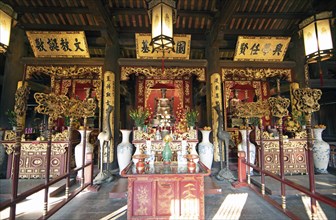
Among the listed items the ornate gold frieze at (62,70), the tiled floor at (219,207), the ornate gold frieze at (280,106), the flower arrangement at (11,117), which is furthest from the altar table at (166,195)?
the ornate gold frieze at (62,70)

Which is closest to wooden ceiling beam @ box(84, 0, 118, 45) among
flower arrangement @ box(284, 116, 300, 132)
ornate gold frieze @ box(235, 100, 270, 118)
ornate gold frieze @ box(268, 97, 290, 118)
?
ornate gold frieze @ box(235, 100, 270, 118)

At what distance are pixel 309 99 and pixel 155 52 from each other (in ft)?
16.0

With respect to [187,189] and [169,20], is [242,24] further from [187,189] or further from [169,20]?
[187,189]

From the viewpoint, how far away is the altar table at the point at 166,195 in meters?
2.49

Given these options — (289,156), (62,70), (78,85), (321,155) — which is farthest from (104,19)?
(321,155)

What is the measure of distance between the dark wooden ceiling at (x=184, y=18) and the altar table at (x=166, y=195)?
13.3 ft

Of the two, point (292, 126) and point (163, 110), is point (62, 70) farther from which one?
point (292, 126)

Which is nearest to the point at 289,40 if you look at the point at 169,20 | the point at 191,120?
the point at 191,120

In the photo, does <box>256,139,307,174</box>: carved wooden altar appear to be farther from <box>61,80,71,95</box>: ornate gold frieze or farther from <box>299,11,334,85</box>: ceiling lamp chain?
<box>61,80,71,95</box>: ornate gold frieze

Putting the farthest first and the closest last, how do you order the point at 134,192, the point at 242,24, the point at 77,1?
the point at 242,24 → the point at 77,1 → the point at 134,192

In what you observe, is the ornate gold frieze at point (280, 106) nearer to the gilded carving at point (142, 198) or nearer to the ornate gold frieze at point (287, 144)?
the ornate gold frieze at point (287, 144)

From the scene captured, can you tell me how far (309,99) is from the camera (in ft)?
7.62

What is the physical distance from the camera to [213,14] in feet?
17.8

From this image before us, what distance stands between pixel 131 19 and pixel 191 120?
385 centimetres
